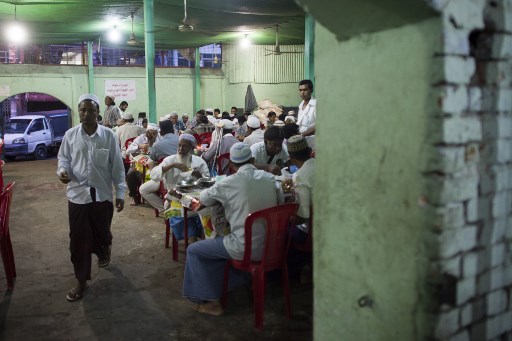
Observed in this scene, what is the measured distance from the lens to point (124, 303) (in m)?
4.43

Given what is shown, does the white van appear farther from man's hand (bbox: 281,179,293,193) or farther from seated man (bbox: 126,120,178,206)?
man's hand (bbox: 281,179,293,193)

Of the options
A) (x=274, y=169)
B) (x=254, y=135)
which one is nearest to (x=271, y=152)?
(x=274, y=169)

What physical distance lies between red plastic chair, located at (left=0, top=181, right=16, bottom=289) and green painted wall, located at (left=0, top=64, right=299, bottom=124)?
46.1 feet

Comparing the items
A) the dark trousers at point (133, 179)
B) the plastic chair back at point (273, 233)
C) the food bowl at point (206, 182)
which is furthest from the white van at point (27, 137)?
the plastic chair back at point (273, 233)

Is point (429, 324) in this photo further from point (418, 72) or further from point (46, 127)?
point (46, 127)

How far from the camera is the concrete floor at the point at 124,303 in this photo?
3.87 meters

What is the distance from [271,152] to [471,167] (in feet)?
14.5

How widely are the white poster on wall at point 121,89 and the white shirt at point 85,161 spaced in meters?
14.8

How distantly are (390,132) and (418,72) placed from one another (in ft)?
0.86

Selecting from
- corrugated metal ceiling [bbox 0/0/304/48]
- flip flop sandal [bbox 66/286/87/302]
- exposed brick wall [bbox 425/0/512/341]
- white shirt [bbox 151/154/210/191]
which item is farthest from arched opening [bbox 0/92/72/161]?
exposed brick wall [bbox 425/0/512/341]

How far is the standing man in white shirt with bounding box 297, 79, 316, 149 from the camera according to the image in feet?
21.3

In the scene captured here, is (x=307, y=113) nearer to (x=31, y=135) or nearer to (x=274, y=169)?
(x=274, y=169)

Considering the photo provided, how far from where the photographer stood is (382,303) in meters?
1.97

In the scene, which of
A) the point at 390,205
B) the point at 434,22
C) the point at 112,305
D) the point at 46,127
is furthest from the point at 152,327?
the point at 46,127
